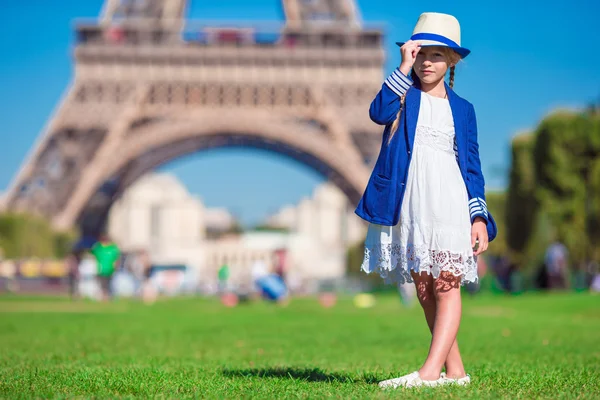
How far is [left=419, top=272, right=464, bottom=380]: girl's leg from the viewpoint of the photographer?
15.6 ft

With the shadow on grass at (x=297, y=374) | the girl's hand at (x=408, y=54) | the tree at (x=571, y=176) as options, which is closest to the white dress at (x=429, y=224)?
the girl's hand at (x=408, y=54)

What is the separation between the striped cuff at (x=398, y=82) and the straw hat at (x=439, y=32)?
0.18m

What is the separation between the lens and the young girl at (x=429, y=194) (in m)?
4.71

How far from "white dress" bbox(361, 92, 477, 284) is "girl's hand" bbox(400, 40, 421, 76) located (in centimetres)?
26

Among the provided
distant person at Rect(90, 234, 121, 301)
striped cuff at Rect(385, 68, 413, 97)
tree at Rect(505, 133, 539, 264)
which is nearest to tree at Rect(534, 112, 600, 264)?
tree at Rect(505, 133, 539, 264)

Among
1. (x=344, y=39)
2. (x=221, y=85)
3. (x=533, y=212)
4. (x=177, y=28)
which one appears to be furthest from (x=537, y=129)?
(x=177, y=28)

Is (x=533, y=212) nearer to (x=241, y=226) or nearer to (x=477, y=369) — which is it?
(x=477, y=369)

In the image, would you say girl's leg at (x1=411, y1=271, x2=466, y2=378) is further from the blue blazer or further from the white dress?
the blue blazer

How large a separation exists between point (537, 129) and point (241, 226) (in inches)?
3179

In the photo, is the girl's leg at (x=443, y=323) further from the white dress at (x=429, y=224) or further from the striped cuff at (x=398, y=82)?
the striped cuff at (x=398, y=82)

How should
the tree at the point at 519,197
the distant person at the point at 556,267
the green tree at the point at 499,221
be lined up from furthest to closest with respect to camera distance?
the green tree at the point at 499,221
the tree at the point at 519,197
the distant person at the point at 556,267

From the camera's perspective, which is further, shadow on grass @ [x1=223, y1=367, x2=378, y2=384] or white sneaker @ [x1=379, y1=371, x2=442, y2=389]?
shadow on grass @ [x1=223, y1=367, x2=378, y2=384]

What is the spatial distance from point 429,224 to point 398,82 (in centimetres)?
69

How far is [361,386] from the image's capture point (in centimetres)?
495
